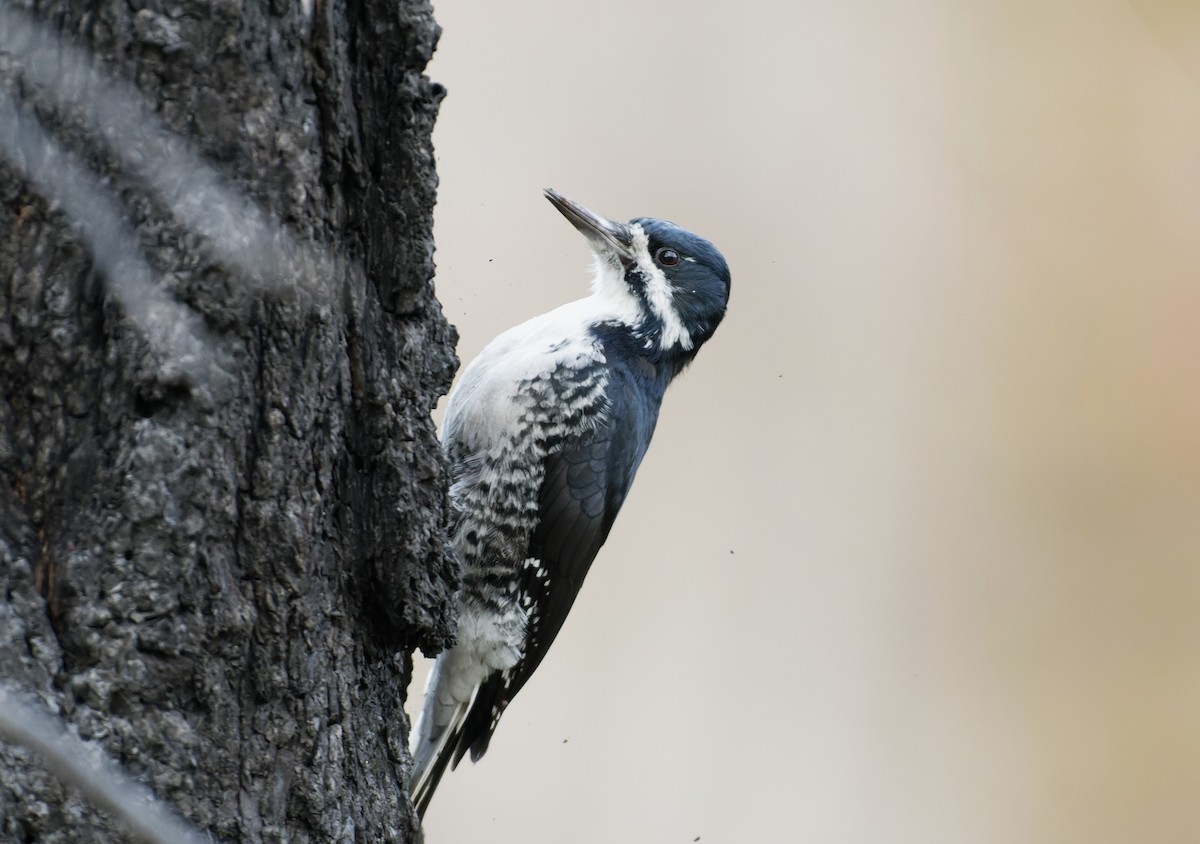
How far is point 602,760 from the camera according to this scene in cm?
360

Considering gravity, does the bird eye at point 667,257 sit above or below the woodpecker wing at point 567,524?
above

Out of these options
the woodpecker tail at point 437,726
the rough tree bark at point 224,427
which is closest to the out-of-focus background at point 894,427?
the woodpecker tail at point 437,726

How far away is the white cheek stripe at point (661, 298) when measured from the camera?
260cm

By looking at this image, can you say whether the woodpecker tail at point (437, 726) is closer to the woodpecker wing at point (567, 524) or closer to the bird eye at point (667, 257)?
the woodpecker wing at point (567, 524)

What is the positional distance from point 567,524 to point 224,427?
3.82ft

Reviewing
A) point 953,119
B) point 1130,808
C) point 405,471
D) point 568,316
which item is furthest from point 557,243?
point 1130,808

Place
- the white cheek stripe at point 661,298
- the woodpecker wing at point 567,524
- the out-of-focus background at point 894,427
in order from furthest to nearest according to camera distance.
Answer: the out-of-focus background at point 894,427 → the white cheek stripe at point 661,298 → the woodpecker wing at point 567,524

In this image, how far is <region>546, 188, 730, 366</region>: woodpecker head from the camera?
261cm

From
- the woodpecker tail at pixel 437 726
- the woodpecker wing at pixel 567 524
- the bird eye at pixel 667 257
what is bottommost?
the woodpecker tail at pixel 437 726

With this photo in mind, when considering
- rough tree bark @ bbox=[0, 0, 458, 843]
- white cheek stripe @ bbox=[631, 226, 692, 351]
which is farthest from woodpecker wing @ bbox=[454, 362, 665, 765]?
rough tree bark @ bbox=[0, 0, 458, 843]

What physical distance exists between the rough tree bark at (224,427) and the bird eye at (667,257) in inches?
47.9

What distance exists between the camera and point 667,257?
264 centimetres

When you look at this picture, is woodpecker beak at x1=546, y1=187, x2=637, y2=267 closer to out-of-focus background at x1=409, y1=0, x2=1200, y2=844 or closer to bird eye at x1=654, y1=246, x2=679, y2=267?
bird eye at x1=654, y1=246, x2=679, y2=267

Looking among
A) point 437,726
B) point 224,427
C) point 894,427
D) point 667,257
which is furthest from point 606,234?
point 894,427
